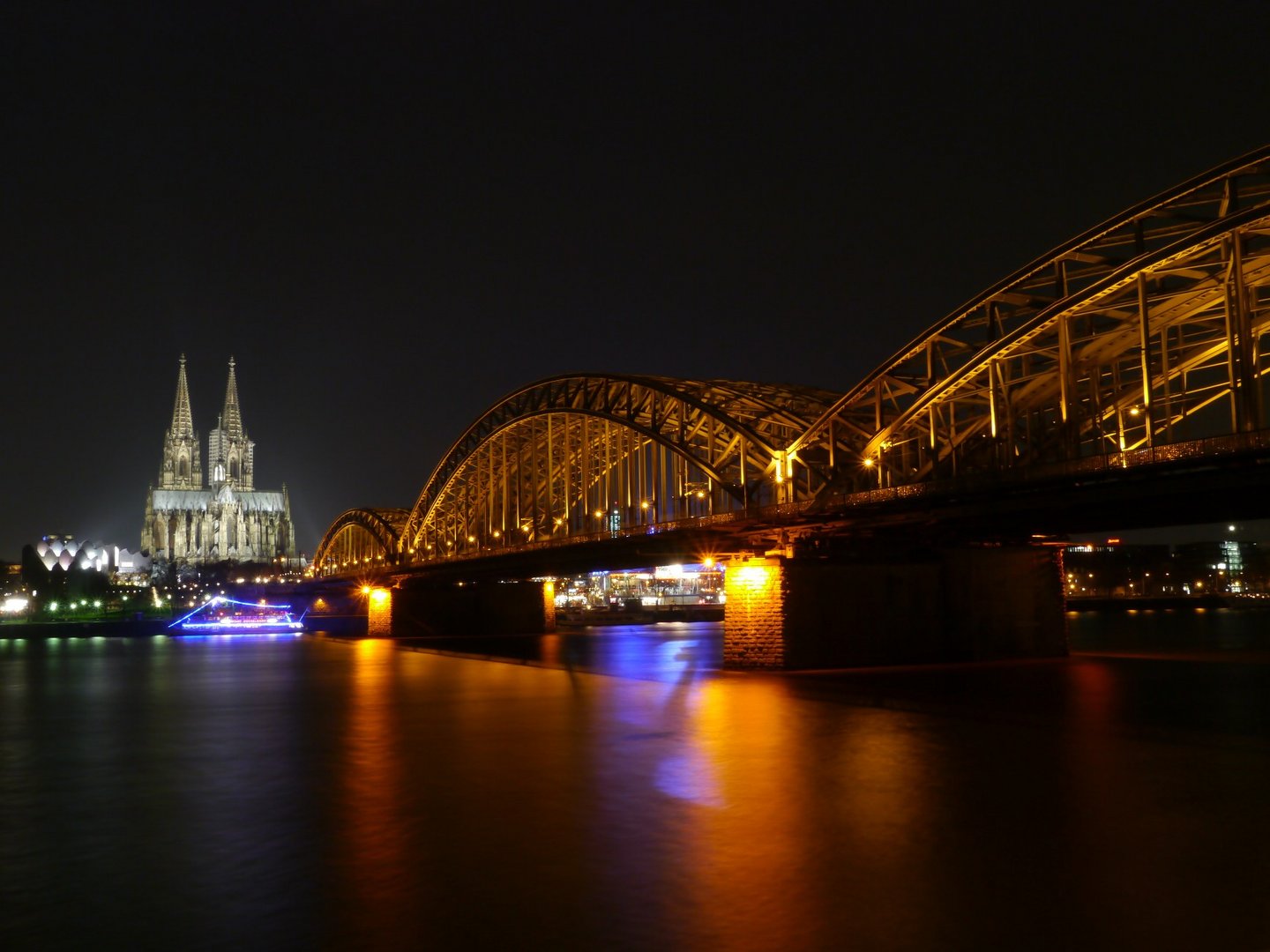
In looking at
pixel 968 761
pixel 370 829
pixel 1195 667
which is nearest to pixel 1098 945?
pixel 370 829

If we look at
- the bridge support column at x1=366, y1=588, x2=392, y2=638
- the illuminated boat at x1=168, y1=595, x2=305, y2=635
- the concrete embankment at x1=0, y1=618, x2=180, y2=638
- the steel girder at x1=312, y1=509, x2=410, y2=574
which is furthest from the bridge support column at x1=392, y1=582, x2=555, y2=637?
the concrete embankment at x1=0, y1=618, x2=180, y2=638

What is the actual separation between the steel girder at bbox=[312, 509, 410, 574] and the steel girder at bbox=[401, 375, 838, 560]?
1054 cm

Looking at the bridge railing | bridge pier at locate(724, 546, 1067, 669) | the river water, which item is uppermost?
the bridge railing

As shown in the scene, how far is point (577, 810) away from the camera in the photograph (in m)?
18.0

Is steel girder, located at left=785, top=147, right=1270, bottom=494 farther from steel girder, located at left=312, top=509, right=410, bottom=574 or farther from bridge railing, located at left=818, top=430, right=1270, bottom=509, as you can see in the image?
steel girder, located at left=312, top=509, right=410, bottom=574

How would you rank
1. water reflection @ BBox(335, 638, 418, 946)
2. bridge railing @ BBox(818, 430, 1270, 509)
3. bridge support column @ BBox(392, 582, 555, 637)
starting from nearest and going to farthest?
water reflection @ BBox(335, 638, 418, 946) → bridge railing @ BBox(818, 430, 1270, 509) → bridge support column @ BBox(392, 582, 555, 637)

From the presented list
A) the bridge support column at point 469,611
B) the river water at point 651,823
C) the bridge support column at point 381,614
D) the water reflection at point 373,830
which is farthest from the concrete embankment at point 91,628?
the water reflection at point 373,830

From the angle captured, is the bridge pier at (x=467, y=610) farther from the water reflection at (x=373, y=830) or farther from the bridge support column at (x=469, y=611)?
the water reflection at (x=373, y=830)

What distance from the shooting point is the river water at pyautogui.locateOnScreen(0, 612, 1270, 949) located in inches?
475

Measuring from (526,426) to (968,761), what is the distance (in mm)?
77697

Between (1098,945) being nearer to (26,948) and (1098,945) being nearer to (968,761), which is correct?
(26,948)

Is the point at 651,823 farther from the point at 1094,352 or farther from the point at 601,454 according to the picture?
the point at 601,454

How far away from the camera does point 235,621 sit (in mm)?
143750

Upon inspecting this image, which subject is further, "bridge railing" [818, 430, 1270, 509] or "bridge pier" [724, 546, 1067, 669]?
"bridge pier" [724, 546, 1067, 669]
